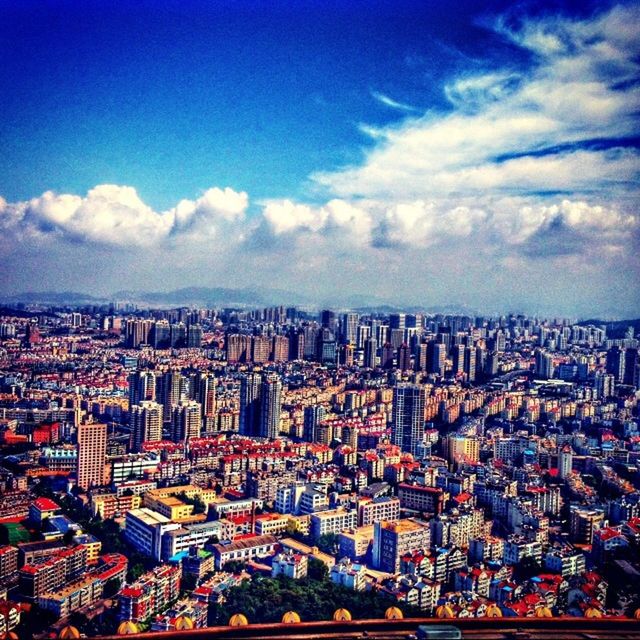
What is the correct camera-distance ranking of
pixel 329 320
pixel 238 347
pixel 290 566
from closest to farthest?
pixel 290 566 < pixel 329 320 < pixel 238 347

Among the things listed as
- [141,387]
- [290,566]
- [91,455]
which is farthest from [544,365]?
[290,566]

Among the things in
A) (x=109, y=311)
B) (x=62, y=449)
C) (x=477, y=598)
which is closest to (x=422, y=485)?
(x=477, y=598)


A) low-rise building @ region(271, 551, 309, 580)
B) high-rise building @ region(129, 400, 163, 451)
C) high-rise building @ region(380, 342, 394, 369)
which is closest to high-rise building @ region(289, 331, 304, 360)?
high-rise building @ region(380, 342, 394, 369)

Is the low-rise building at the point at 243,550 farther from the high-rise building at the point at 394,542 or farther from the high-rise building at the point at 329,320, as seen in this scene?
the high-rise building at the point at 329,320

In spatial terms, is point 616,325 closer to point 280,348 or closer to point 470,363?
point 470,363

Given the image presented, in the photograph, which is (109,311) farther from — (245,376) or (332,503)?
(332,503)

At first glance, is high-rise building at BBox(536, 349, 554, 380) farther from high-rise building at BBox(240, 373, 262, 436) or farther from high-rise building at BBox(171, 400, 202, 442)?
high-rise building at BBox(171, 400, 202, 442)
